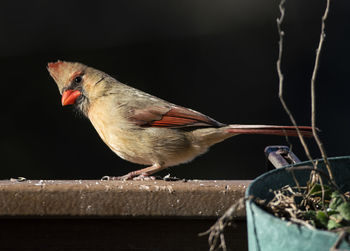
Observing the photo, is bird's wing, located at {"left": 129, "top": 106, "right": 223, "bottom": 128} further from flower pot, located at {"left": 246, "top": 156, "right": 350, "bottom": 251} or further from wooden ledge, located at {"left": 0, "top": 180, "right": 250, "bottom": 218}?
flower pot, located at {"left": 246, "top": 156, "right": 350, "bottom": 251}

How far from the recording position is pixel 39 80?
5883 mm

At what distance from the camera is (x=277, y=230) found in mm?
1103

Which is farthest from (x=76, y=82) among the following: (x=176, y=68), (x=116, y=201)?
(x=176, y=68)

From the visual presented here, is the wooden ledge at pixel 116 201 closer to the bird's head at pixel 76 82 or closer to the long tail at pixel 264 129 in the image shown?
the long tail at pixel 264 129

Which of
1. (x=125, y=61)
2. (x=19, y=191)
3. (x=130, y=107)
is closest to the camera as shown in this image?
(x=19, y=191)

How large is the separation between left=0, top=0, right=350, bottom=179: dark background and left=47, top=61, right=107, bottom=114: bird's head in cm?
194

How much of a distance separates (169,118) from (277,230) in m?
2.29

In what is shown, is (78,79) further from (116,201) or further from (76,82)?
(116,201)

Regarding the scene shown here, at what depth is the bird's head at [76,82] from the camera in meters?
3.36

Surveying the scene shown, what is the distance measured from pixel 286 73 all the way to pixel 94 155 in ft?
6.61

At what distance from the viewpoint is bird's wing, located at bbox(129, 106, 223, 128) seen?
3318mm

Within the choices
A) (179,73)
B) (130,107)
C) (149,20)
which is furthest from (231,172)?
(130,107)

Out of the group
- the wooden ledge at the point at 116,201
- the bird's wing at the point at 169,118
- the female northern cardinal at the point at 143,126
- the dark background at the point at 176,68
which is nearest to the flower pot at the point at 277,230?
the wooden ledge at the point at 116,201

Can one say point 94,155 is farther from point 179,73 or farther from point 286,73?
point 286,73
